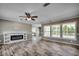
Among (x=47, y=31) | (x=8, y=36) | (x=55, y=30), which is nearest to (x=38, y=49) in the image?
(x=47, y=31)

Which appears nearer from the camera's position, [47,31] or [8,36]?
[8,36]

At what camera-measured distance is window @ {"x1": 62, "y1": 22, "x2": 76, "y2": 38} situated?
7.39ft

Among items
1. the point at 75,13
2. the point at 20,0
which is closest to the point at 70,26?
the point at 75,13

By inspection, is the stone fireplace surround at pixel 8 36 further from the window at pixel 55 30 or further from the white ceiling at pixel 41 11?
the window at pixel 55 30

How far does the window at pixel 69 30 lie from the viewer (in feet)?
7.39

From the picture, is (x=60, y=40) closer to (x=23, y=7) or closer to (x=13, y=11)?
(x=23, y=7)

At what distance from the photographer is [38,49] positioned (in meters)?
2.34

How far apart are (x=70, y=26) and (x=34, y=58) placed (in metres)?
1.43

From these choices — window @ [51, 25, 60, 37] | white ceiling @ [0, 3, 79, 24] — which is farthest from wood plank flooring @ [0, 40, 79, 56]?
white ceiling @ [0, 3, 79, 24]

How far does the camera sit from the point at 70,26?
7.56ft

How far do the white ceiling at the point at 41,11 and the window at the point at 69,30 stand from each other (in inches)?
9.4

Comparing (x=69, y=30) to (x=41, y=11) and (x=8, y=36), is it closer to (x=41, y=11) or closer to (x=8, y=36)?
(x=41, y=11)

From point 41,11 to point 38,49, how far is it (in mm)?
1155

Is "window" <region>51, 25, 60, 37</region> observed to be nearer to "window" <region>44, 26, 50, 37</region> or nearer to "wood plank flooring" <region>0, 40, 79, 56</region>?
"window" <region>44, 26, 50, 37</region>
